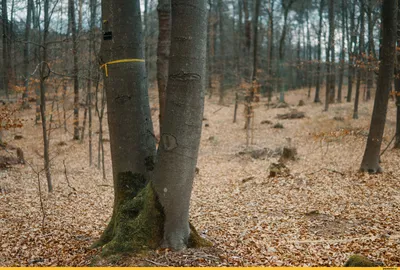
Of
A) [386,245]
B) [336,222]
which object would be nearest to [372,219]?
[336,222]

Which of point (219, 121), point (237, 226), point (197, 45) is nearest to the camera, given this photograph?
point (197, 45)

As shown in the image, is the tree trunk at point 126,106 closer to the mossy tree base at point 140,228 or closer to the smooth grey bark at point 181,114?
the mossy tree base at point 140,228

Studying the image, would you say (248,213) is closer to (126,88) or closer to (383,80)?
(126,88)

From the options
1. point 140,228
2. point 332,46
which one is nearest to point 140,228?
point 140,228

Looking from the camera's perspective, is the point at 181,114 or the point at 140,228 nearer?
the point at 181,114

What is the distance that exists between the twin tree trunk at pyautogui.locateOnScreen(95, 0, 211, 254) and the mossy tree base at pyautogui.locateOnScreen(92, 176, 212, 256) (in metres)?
0.01

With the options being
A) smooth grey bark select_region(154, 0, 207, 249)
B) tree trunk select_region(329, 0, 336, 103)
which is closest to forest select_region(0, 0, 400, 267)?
smooth grey bark select_region(154, 0, 207, 249)

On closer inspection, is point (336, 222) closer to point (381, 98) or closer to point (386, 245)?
point (386, 245)

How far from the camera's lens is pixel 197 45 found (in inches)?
147

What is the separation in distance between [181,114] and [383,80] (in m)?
6.66

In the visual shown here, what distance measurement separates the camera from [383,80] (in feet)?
27.7

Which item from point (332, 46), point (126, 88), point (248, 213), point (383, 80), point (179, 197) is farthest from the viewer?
point (332, 46)

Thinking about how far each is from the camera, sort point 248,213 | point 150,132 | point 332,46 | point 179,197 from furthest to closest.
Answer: point 332,46 → point 248,213 → point 150,132 → point 179,197

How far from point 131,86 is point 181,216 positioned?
5.29ft
